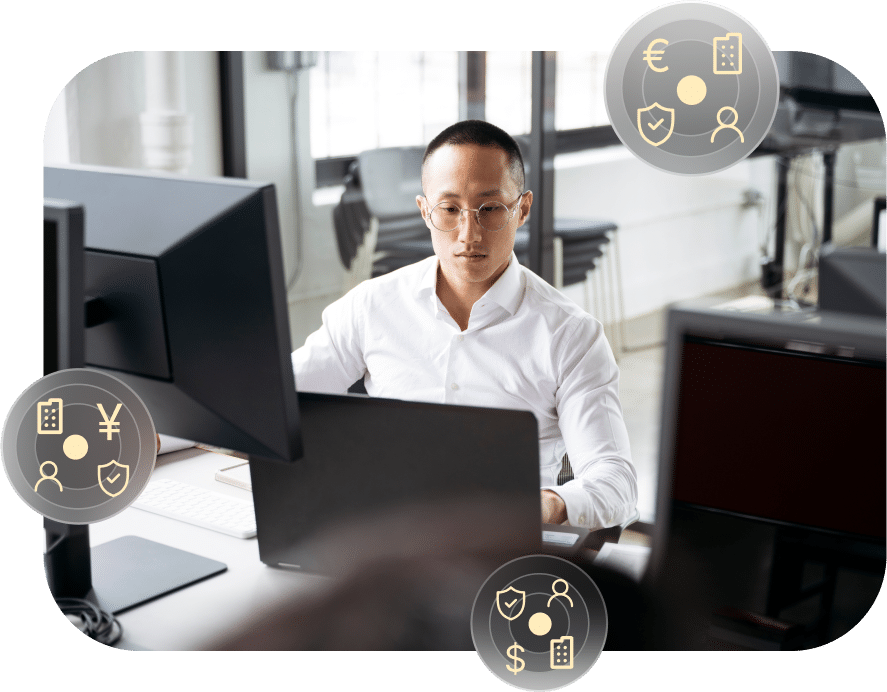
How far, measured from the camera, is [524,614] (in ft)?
→ 4.44

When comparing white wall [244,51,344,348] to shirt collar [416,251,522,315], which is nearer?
shirt collar [416,251,522,315]

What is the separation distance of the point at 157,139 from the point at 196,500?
0.66m

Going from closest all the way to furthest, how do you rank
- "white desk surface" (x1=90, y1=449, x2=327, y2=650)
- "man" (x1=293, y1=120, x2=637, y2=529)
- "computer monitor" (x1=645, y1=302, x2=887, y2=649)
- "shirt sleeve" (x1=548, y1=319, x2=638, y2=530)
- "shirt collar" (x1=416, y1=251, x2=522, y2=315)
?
"computer monitor" (x1=645, y1=302, x2=887, y2=649), "white desk surface" (x1=90, y1=449, x2=327, y2=650), "shirt sleeve" (x1=548, y1=319, x2=638, y2=530), "man" (x1=293, y1=120, x2=637, y2=529), "shirt collar" (x1=416, y1=251, x2=522, y2=315)

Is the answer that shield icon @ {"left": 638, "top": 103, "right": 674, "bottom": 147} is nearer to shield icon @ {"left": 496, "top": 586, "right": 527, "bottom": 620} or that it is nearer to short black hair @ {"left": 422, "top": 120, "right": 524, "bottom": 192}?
short black hair @ {"left": 422, "top": 120, "right": 524, "bottom": 192}

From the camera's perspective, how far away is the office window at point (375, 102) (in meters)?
1.84

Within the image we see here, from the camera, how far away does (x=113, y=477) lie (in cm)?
135

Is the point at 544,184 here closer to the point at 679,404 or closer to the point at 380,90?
the point at 380,90

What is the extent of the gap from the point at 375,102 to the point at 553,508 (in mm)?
993

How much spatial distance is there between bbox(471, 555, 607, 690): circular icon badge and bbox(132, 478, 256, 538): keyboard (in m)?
0.34

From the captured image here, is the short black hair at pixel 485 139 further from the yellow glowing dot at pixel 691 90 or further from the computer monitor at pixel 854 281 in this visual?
the computer monitor at pixel 854 281

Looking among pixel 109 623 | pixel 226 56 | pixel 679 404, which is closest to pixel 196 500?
pixel 109 623

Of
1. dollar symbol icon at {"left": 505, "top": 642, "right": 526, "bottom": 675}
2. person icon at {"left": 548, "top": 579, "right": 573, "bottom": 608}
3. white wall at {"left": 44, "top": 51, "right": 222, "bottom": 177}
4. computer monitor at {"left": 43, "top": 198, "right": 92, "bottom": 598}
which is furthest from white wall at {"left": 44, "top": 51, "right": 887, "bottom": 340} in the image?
dollar symbol icon at {"left": 505, "top": 642, "right": 526, "bottom": 675}

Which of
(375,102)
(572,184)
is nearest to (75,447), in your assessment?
(375,102)

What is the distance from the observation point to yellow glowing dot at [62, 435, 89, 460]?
1348mm
